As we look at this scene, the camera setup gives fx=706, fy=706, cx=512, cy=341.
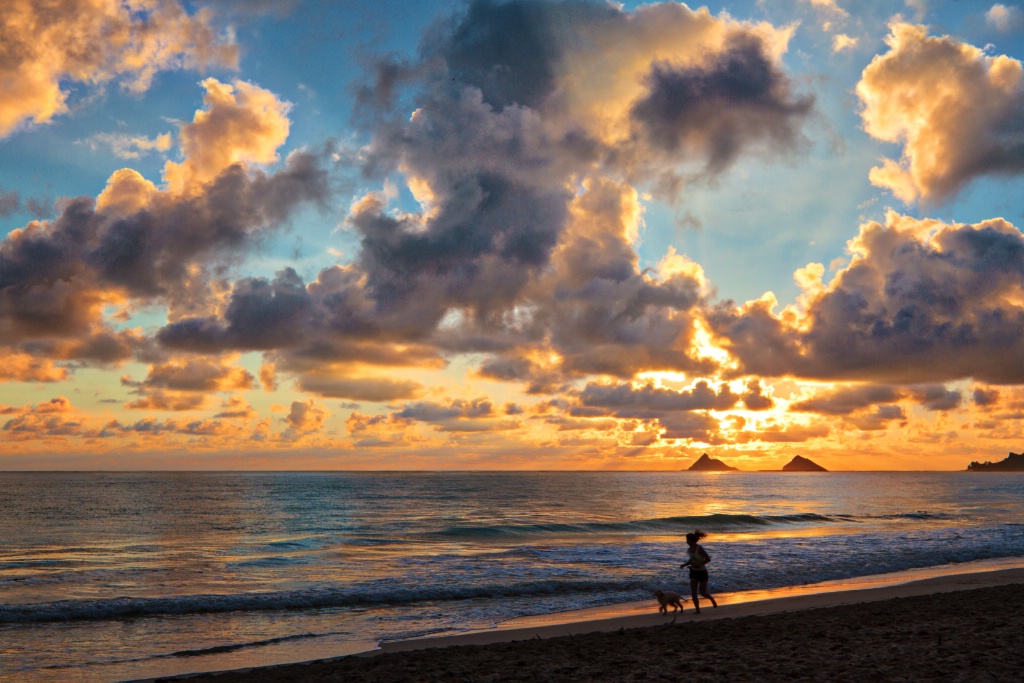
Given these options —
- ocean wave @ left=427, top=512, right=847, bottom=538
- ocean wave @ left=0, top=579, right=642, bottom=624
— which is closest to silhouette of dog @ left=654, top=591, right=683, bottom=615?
ocean wave @ left=0, top=579, right=642, bottom=624

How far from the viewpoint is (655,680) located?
10.8 metres

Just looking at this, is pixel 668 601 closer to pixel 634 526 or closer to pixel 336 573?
pixel 336 573

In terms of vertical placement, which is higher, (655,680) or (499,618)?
(655,680)

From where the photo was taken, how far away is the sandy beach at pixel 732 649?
1115cm

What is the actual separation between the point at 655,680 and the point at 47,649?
13844 millimetres

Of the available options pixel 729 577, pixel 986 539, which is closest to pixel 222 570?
pixel 729 577

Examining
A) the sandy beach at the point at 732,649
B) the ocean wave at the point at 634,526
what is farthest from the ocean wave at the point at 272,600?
the ocean wave at the point at 634,526

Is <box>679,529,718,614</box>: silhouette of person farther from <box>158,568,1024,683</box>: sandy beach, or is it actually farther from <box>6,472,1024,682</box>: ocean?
<box>6,472,1024,682</box>: ocean

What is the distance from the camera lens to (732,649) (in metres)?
12.8

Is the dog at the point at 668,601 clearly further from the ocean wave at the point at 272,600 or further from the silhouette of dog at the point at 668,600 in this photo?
the ocean wave at the point at 272,600

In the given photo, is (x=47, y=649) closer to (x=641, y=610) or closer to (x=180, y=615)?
(x=180, y=615)

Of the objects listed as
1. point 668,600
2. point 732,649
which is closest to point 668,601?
point 668,600

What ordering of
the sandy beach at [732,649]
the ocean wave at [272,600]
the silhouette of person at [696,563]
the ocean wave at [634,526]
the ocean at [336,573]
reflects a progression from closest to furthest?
the sandy beach at [732,649] < the ocean at [336,573] < the silhouette of person at [696,563] < the ocean wave at [272,600] < the ocean wave at [634,526]

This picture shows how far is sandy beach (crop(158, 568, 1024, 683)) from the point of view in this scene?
1115cm
